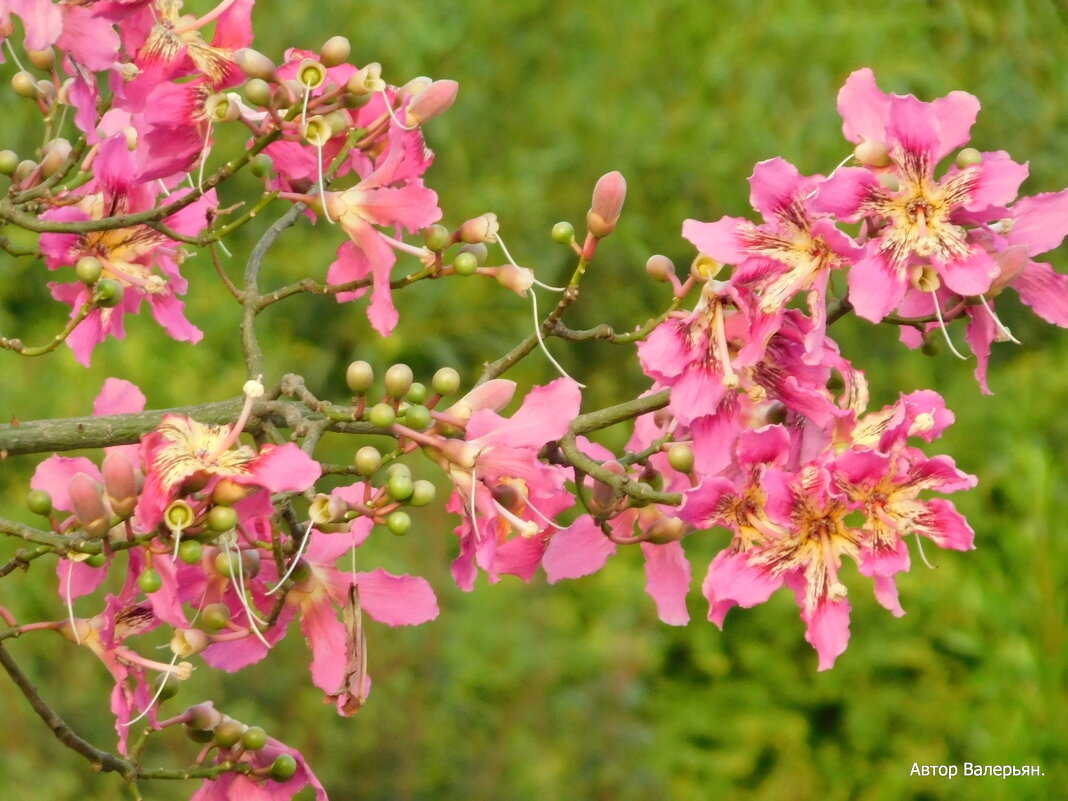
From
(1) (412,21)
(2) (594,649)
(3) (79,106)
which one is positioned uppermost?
(3) (79,106)

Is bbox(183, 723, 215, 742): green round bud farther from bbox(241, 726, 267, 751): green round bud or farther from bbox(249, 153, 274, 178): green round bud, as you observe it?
bbox(249, 153, 274, 178): green round bud

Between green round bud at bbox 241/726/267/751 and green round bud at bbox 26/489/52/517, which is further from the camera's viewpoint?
green round bud at bbox 241/726/267/751

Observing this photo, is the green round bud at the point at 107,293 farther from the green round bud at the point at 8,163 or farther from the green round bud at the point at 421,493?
the green round bud at the point at 421,493

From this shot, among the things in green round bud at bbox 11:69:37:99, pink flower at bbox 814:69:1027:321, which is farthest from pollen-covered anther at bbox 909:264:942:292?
green round bud at bbox 11:69:37:99

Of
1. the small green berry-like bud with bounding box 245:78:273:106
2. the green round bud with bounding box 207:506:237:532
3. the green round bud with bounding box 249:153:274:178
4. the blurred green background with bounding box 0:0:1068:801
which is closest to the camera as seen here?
the green round bud with bounding box 207:506:237:532

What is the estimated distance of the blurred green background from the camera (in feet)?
9.59

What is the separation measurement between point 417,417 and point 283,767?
35cm

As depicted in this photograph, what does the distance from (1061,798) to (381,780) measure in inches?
57.2

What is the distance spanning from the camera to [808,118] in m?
4.74

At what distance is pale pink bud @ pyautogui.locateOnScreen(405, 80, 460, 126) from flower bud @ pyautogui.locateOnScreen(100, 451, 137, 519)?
0.36 m

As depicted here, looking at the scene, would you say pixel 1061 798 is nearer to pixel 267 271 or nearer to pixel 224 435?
pixel 267 271

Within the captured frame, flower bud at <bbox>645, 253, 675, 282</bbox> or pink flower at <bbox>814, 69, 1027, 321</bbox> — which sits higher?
pink flower at <bbox>814, 69, 1027, 321</bbox>

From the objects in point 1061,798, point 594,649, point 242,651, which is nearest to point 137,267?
point 242,651

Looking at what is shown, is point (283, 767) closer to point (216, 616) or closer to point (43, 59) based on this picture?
point (216, 616)
